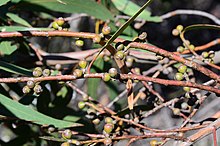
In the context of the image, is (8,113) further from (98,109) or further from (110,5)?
(110,5)

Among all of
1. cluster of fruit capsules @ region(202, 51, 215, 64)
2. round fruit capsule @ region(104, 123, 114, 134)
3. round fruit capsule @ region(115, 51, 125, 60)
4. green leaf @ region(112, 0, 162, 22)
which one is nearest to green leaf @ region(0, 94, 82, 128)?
round fruit capsule @ region(104, 123, 114, 134)

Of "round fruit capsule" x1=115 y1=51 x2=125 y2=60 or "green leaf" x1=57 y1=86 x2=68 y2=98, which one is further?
"green leaf" x1=57 y1=86 x2=68 y2=98

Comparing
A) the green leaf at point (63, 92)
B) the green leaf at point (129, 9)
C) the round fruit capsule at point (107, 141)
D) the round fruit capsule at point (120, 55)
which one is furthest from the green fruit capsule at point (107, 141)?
the green leaf at point (129, 9)

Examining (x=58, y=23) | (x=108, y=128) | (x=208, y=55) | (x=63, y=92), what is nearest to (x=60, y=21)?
(x=58, y=23)

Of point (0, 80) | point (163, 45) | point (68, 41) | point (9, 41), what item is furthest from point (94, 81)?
point (163, 45)

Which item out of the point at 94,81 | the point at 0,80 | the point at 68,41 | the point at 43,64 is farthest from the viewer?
the point at 68,41

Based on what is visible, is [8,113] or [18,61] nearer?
[8,113]

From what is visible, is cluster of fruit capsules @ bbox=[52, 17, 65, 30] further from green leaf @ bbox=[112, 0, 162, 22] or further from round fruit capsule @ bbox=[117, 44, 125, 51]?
green leaf @ bbox=[112, 0, 162, 22]
